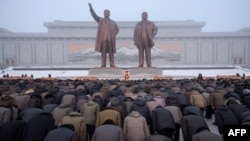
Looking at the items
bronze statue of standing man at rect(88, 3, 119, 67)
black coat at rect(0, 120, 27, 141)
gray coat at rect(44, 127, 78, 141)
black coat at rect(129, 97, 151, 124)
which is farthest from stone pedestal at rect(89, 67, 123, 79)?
gray coat at rect(44, 127, 78, 141)

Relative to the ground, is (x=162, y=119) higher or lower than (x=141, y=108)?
lower

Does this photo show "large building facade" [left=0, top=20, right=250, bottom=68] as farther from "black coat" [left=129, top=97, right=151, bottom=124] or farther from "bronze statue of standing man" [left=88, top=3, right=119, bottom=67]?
"black coat" [left=129, top=97, right=151, bottom=124]

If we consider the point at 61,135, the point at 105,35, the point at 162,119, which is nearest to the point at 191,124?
the point at 162,119

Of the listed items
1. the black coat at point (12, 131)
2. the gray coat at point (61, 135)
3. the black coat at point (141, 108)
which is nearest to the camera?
the gray coat at point (61, 135)

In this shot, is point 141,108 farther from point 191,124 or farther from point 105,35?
point 105,35

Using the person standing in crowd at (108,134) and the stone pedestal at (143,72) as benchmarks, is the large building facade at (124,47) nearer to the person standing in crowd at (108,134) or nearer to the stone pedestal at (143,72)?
the stone pedestal at (143,72)

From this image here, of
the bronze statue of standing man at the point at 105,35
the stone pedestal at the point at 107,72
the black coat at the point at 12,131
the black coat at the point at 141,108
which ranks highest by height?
the bronze statue of standing man at the point at 105,35

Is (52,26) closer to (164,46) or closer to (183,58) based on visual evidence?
(164,46)

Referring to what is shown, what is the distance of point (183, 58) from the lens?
4403cm

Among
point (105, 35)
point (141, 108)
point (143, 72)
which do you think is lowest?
point (141, 108)

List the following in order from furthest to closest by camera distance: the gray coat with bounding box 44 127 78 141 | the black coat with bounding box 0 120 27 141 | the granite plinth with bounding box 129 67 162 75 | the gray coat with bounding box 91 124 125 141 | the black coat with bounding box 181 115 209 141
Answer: the granite plinth with bounding box 129 67 162 75 → the black coat with bounding box 181 115 209 141 → the black coat with bounding box 0 120 27 141 → the gray coat with bounding box 91 124 125 141 → the gray coat with bounding box 44 127 78 141

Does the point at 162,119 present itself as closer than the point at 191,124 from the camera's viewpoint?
No

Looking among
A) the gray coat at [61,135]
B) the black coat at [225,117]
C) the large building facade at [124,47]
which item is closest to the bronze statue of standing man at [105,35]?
the black coat at [225,117]

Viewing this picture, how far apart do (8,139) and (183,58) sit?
4068 centimetres
